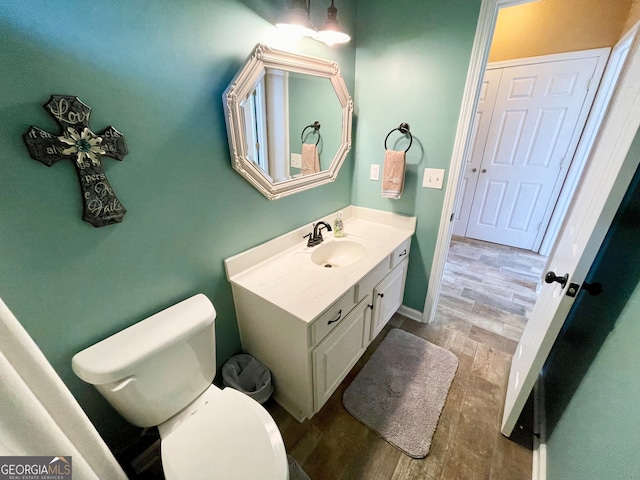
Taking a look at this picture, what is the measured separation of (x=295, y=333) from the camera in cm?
111

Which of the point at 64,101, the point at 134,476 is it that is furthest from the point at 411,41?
the point at 134,476

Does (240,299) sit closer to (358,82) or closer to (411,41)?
(358,82)

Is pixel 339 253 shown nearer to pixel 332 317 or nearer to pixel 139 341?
pixel 332 317

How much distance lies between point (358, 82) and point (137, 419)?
210cm

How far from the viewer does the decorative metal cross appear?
708 millimetres

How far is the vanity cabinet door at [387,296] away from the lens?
5.22 ft

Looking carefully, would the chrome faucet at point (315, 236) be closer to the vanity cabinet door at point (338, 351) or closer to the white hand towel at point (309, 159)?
the white hand towel at point (309, 159)

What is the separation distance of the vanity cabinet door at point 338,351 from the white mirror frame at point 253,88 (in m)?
0.78

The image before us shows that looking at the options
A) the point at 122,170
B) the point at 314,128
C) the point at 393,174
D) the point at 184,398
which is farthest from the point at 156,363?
the point at 393,174

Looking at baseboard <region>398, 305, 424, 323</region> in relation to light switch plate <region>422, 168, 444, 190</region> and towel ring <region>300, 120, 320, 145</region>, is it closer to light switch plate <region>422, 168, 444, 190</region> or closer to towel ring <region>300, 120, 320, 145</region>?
light switch plate <region>422, 168, 444, 190</region>

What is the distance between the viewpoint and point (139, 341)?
0.91 meters

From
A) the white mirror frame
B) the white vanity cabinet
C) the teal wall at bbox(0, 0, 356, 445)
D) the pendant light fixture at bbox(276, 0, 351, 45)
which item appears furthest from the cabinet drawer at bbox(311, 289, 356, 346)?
the pendant light fixture at bbox(276, 0, 351, 45)

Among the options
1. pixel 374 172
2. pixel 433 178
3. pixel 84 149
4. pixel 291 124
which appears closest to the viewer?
pixel 84 149

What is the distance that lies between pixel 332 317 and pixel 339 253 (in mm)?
622
